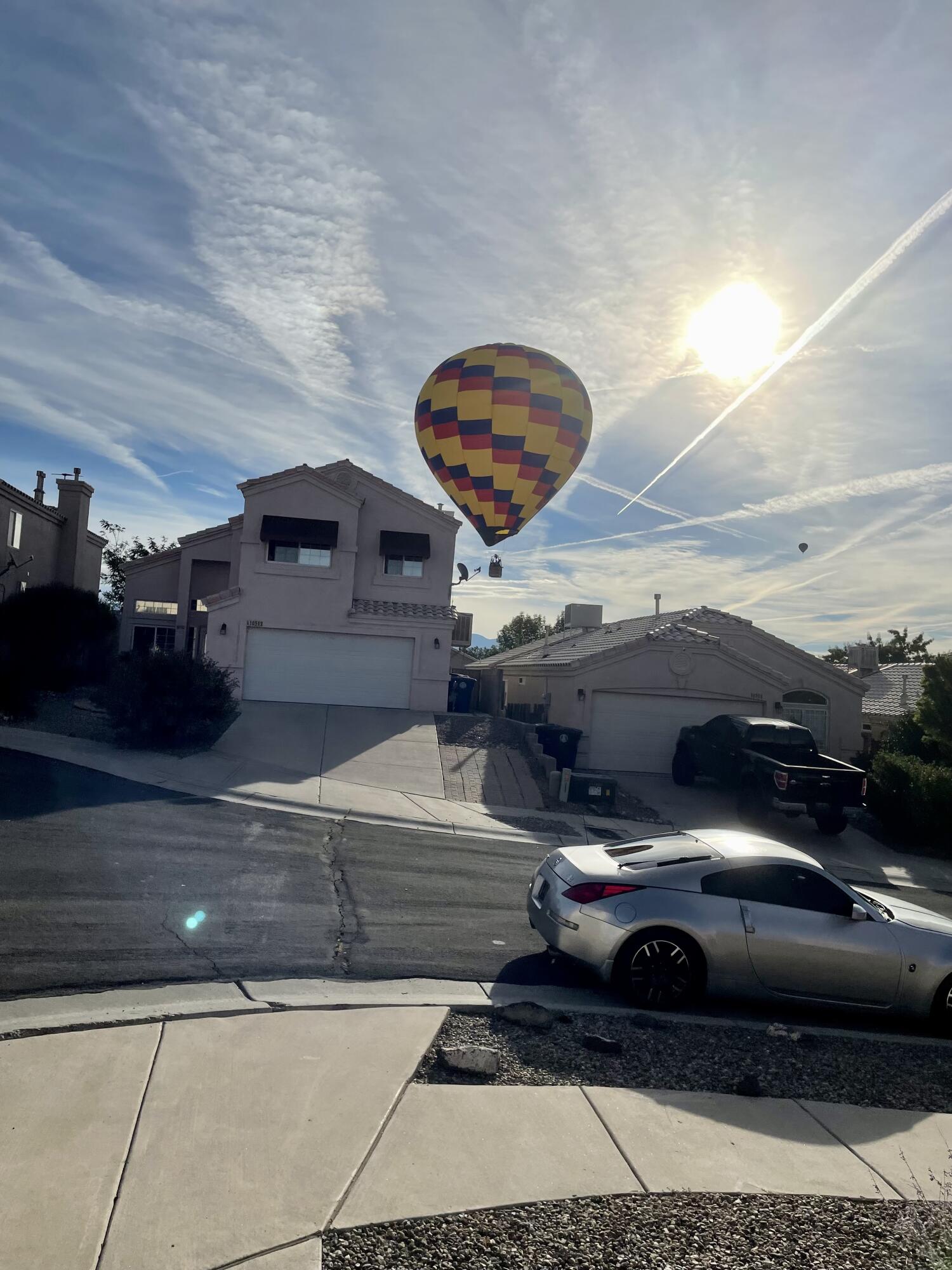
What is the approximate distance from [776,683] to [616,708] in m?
4.19

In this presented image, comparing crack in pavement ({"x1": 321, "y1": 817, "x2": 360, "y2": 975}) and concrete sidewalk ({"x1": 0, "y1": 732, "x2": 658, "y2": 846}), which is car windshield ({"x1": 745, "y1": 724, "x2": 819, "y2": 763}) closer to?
concrete sidewalk ({"x1": 0, "y1": 732, "x2": 658, "y2": 846})

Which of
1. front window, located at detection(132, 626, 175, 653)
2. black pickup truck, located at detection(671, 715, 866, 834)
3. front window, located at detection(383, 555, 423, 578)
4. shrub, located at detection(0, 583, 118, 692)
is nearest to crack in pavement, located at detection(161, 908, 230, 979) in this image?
black pickup truck, located at detection(671, 715, 866, 834)

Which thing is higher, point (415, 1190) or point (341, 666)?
point (341, 666)

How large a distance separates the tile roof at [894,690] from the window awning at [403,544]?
681 inches

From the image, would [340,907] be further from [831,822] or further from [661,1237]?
[831,822]

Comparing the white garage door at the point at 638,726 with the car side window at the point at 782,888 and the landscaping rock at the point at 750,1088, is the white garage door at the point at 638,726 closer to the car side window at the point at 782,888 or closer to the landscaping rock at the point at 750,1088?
the car side window at the point at 782,888

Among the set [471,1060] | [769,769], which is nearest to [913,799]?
[769,769]

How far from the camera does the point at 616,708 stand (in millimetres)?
23266

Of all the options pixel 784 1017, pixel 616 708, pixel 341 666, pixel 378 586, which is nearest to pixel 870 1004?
pixel 784 1017

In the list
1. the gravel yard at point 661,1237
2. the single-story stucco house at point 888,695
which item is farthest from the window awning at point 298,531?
the gravel yard at point 661,1237

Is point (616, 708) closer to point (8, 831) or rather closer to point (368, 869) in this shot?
point (368, 869)

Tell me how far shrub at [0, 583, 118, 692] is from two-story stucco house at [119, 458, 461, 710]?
384 cm

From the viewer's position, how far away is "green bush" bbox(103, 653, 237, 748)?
704 inches

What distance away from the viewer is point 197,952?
7.88m
